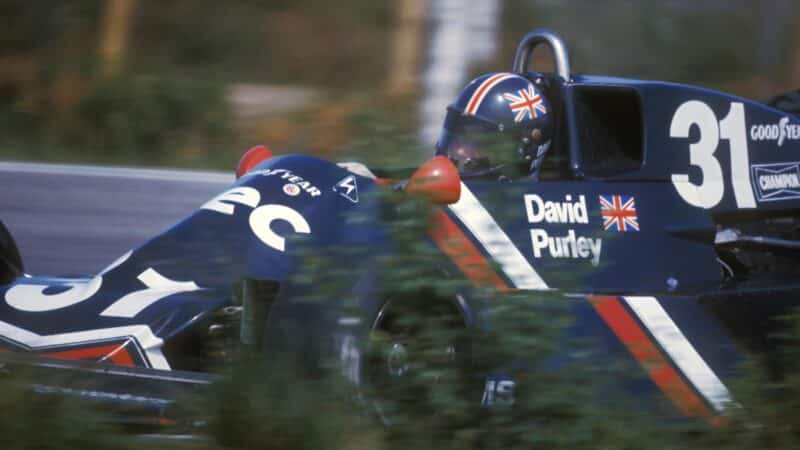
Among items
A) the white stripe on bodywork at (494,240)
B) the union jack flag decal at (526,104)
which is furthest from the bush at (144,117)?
the white stripe on bodywork at (494,240)

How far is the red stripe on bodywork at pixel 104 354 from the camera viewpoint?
4.14m

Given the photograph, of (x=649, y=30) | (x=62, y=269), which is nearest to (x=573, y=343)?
(x=62, y=269)

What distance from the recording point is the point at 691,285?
16.3ft

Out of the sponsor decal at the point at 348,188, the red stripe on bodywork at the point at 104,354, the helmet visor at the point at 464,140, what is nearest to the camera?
the red stripe on bodywork at the point at 104,354

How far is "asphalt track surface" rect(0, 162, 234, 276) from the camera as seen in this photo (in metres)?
6.56

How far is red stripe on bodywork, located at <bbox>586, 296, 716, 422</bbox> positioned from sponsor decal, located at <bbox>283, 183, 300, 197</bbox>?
123 cm

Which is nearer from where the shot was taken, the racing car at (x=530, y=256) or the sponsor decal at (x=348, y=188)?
the racing car at (x=530, y=256)

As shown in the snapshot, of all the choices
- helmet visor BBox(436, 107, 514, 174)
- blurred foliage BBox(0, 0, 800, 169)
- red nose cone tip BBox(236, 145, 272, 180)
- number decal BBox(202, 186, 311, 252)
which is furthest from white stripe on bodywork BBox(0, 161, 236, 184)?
number decal BBox(202, 186, 311, 252)

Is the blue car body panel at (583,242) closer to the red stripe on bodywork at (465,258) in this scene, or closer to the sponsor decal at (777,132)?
the sponsor decal at (777,132)

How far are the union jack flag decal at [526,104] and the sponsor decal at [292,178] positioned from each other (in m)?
1.10

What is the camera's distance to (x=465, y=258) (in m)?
3.34

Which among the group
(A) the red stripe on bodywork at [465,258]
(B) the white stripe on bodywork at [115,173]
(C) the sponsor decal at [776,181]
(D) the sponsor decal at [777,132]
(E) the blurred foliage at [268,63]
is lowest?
(E) the blurred foliage at [268,63]

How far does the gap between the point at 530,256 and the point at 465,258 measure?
1.24 metres

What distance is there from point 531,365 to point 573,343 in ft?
0.52
